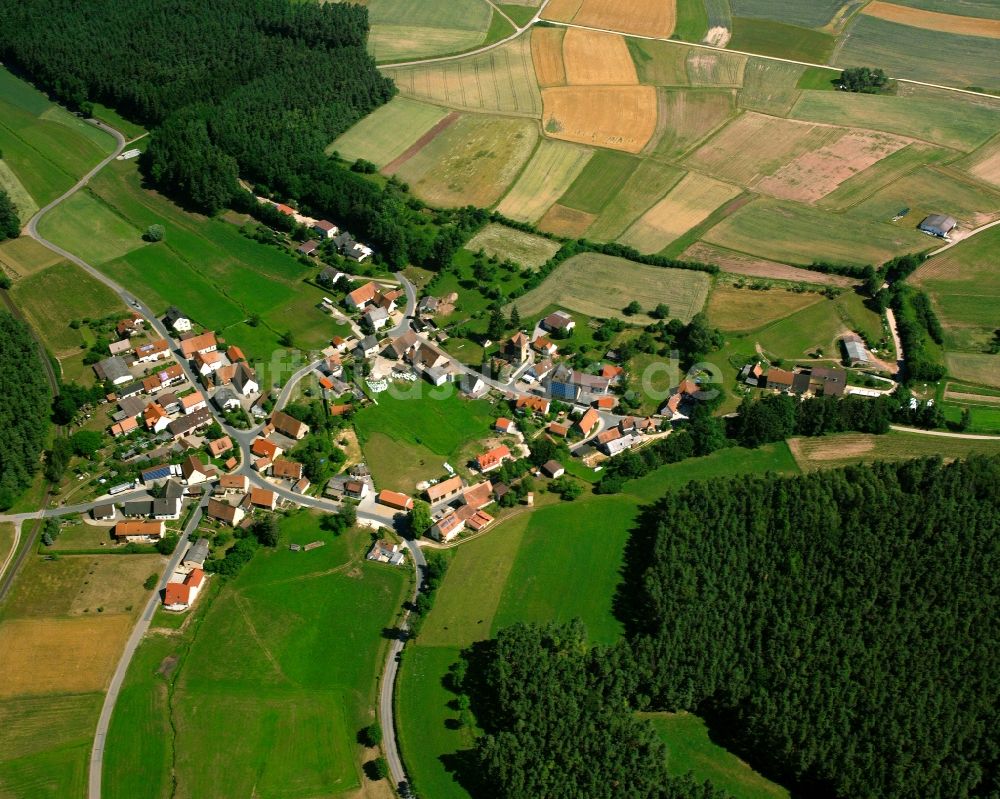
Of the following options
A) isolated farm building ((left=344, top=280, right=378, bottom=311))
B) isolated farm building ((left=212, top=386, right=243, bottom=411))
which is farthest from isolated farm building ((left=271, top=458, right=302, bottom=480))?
isolated farm building ((left=344, top=280, right=378, bottom=311))

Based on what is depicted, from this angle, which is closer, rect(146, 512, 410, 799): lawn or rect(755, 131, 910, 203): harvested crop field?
rect(146, 512, 410, 799): lawn

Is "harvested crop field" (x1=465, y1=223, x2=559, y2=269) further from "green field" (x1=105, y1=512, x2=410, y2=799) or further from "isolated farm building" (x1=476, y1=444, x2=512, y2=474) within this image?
"green field" (x1=105, y1=512, x2=410, y2=799)

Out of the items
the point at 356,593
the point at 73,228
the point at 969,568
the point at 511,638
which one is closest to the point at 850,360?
the point at 969,568

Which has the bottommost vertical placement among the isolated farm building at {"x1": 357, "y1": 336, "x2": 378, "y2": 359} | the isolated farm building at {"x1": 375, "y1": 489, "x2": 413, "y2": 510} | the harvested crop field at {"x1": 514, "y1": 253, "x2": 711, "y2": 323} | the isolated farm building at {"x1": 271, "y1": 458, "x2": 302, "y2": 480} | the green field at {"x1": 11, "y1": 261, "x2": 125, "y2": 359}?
the isolated farm building at {"x1": 271, "y1": 458, "x2": 302, "y2": 480}

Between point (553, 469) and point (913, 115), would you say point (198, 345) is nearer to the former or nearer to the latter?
point (553, 469)

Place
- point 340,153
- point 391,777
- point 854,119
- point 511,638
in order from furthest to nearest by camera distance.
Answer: point 854,119, point 340,153, point 511,638, point 391,777

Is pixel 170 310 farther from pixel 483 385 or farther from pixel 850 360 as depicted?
pixel 850 360

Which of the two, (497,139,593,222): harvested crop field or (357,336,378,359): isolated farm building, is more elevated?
(497,139,593,222): harvested crop field
